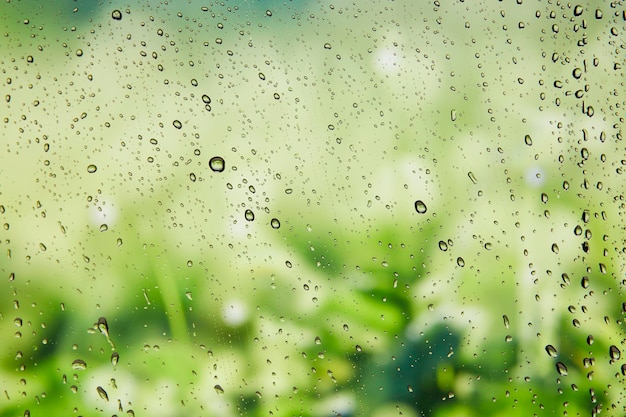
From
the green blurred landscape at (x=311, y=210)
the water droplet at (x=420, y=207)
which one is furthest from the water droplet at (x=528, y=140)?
the water droplet at (x=420, y=207)

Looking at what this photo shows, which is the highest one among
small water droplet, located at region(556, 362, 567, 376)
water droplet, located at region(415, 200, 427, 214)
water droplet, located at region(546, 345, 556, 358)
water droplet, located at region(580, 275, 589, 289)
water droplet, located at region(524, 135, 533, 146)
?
water droplet, located at region(524, 135, 533, 146)

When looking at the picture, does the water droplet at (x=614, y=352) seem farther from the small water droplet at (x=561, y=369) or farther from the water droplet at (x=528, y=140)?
the water droplet at (x=528, y=140)

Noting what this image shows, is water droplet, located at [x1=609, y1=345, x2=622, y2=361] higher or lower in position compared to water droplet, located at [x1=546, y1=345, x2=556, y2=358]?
lower

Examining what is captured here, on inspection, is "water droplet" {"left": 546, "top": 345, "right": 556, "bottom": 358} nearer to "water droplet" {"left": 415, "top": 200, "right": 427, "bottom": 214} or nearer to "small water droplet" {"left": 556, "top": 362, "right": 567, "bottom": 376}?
"small water droplet" {"left": 556, "top": 362, "right": 567, "bottom": 376}

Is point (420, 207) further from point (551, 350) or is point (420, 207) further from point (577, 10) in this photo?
point (577, 10)

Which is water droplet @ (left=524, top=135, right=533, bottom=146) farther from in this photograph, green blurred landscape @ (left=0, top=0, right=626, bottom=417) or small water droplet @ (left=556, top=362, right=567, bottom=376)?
small water droplet @ (left=556, top=362, right=567, bottom=376)

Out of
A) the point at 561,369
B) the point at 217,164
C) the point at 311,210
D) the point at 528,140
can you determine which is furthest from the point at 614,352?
the point at 217,164

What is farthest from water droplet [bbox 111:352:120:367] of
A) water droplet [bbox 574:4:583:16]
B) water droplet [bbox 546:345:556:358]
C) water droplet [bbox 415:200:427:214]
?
water droplet [bbox 574:4:583:16]

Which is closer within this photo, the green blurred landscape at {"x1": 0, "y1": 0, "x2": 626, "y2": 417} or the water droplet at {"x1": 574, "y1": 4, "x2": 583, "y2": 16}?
the green blurred landscape at {"x1": 0, "y1": 0, "x2": 626, "y2": 417}
